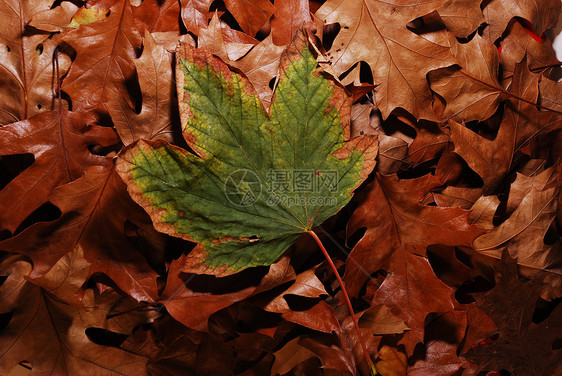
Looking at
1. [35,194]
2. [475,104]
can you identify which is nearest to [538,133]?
[475,104]

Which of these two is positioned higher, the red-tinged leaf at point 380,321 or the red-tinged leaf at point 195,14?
the red-tinged leaf at point 195,14

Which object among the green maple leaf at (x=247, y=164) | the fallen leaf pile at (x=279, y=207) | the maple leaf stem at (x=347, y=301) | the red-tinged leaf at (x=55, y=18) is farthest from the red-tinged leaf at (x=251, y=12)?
the maple leaf stem at (x=347, y=301)

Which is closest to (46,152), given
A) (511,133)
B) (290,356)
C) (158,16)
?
(158,16)

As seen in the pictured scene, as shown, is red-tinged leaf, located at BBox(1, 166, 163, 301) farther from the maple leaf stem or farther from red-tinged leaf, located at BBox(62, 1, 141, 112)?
the maple leaf stem

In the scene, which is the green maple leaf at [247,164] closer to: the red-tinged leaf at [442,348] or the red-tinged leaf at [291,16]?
the red-tinged leaf at [291,16]

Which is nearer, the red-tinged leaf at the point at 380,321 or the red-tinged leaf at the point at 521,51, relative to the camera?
the red-tinged leaf at the point at 380,321

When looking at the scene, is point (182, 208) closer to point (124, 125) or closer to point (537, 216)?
point (124, 125)
